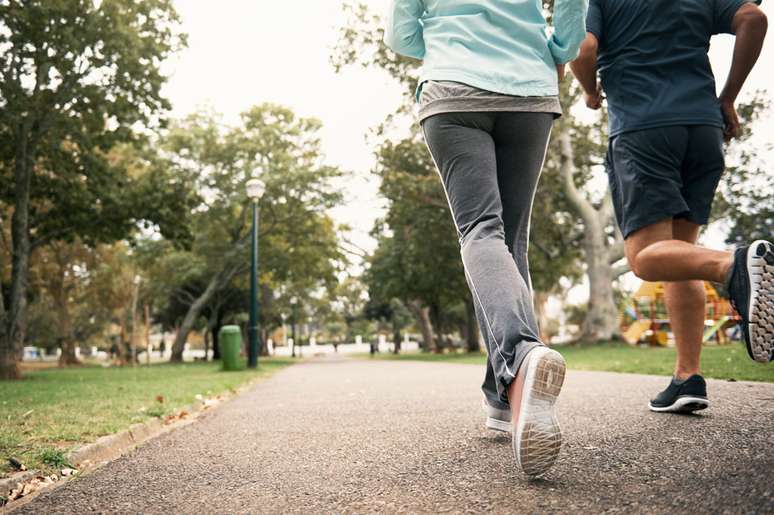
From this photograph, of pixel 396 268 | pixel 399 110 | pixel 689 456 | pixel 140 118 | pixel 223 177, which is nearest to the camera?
pixel 689 456

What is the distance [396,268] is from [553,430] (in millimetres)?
26653

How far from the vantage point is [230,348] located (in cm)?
1473

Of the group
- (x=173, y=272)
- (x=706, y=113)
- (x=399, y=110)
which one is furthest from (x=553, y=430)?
(x=173, y=272)

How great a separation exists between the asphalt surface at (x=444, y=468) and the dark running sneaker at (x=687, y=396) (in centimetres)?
10

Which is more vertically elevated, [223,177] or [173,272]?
[223,177]

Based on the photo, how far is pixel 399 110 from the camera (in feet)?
70.3

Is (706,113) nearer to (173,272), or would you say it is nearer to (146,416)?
(146,416)

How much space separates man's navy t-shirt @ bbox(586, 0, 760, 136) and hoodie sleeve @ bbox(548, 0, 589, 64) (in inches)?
23.0

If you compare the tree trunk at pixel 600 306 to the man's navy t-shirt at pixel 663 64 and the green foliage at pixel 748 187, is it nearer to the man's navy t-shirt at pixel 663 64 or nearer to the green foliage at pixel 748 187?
the green foliage at pixel 748 187

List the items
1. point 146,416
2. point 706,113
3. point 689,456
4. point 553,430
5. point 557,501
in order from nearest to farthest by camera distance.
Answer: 1. point 557,501
2. point 553,430
3. point 689,456
4. point 706,113
5. point 146,416

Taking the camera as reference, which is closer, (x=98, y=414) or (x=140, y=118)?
(x=98, y=414)

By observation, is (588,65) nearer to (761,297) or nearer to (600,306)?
(761,297)

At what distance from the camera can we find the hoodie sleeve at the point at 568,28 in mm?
2586

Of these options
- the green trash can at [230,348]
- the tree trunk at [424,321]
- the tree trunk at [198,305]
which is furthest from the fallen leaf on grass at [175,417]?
the tree trunk at [424,321]
